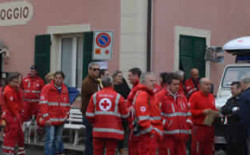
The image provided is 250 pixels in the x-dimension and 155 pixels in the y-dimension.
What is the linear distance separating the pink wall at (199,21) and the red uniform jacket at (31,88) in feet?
10.5

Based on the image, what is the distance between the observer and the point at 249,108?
29.0ft

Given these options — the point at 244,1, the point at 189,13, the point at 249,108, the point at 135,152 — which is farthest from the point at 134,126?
the point at 244,1

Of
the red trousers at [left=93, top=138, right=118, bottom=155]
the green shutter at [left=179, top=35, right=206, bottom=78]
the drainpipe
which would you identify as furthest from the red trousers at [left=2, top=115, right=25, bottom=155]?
the green shutter at [left=179, top=35, right=206, bottom=78]

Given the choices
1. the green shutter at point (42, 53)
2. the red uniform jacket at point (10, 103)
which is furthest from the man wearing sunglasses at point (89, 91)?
the green shutter at point (42, 53)

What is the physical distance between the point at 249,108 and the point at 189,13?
312 inches

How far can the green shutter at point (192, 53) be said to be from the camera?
52.7 ft

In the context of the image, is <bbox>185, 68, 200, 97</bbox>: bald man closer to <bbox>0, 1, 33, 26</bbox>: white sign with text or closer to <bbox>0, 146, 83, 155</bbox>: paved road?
<bbox>0, 146, 83, 155</bbox>: paved road

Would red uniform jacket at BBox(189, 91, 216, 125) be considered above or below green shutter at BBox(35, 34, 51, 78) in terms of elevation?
below

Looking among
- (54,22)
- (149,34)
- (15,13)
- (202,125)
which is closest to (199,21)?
(149,34)

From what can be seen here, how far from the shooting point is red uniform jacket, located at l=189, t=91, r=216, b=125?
420 inches

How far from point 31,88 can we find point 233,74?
555cm

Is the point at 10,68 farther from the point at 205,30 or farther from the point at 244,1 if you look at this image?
the point at 244,1

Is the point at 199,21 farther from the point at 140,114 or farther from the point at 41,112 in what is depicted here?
the point at 140,114

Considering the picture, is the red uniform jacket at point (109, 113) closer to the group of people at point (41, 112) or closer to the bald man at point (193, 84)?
the group of people at point (41, 112)
